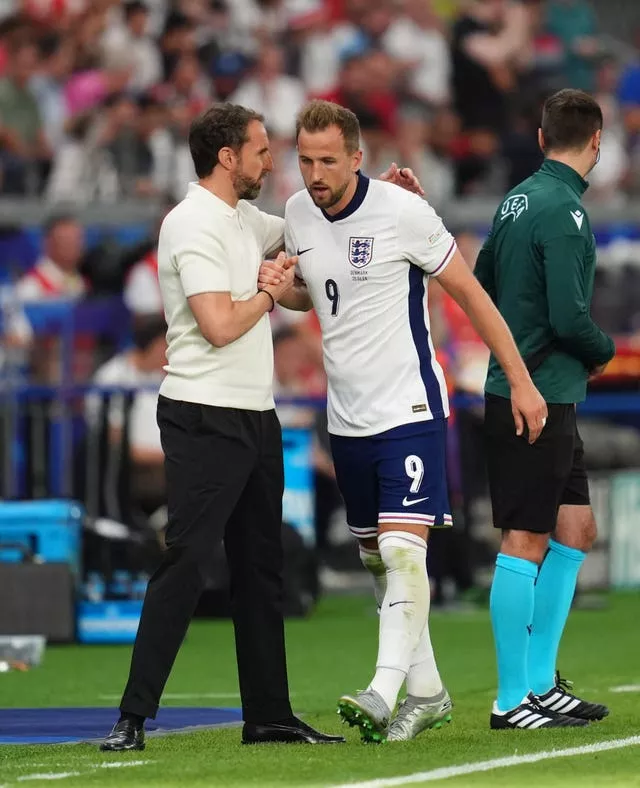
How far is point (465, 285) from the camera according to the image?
5.94 metres

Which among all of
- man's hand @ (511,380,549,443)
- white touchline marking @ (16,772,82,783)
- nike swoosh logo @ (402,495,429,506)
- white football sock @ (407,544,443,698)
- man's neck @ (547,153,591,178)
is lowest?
white touchline marking @ (16,772,82,783)

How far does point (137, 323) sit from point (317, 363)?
1.39 meters

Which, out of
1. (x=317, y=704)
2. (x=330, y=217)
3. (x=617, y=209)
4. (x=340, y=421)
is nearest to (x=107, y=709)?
(x=317, y=704)

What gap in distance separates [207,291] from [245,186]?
1.45ft

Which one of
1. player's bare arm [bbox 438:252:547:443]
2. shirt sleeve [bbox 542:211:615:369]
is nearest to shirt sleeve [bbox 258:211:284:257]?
player's bare arm [bbox 438:252:547:443]

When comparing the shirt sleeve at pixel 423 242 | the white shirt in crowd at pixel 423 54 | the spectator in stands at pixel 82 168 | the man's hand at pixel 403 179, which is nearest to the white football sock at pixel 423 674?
the shirt sleeve at pixel 423 242

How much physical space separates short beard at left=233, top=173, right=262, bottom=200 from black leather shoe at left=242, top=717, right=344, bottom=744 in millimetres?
1788

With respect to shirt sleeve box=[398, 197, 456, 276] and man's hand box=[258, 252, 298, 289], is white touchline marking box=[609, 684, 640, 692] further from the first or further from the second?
man's hand box=[258, 252, 298, 289]

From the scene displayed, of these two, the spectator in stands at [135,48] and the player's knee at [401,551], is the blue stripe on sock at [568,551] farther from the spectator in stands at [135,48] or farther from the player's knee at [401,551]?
the spectator in stands at [135,48]

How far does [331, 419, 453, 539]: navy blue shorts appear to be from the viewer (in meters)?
5.95

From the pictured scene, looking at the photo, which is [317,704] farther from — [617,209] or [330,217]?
→ [617,209]

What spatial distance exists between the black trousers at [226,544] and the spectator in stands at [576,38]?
12421 millimetres

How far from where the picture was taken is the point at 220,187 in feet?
19.7

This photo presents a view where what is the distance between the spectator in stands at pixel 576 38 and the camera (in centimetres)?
1798
